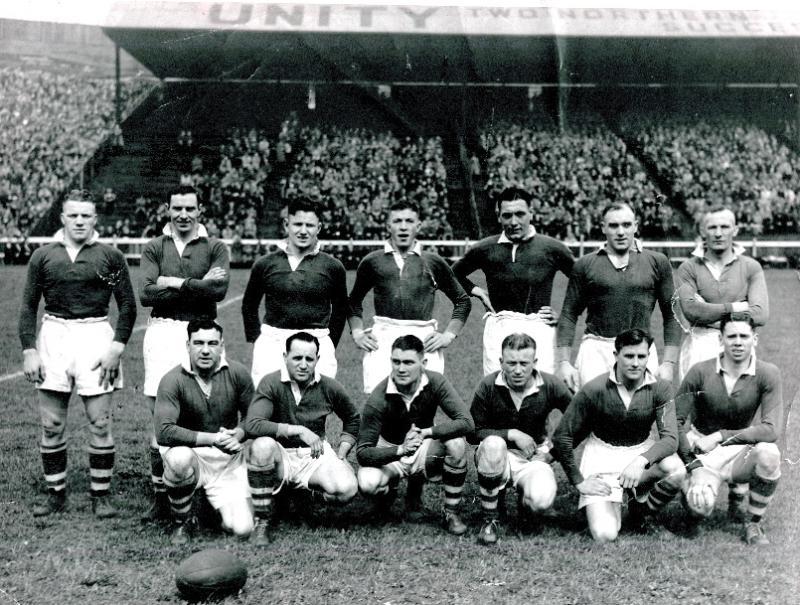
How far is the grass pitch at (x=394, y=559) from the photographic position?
370cm

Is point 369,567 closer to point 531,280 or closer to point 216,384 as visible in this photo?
point 216,384

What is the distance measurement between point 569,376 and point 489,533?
1153 mm

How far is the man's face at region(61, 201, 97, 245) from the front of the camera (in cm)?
483

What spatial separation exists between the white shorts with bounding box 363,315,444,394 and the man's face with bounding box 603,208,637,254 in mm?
1247

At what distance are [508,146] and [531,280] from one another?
20144 mm

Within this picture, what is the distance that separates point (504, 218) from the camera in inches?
209

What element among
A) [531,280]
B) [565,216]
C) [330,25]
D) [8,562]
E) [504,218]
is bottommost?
[8,562]

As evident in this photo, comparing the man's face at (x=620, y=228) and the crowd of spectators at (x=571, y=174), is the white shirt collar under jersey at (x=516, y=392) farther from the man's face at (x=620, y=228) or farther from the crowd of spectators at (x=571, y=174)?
the crowd of spectators at (x=571, y=174)

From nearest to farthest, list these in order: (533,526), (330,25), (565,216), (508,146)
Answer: (533,526) < (330,25) < (565,216) < (508,146)

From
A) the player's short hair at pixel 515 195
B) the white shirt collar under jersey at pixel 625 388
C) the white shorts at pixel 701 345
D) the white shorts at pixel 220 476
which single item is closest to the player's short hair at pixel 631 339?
the white shirt collar under jersey at pixel 625 388

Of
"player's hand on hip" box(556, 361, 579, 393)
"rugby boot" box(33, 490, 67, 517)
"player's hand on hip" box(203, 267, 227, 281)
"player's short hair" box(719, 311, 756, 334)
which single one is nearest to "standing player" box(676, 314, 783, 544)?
"player's short hair" box(719, 311, 756, 334)

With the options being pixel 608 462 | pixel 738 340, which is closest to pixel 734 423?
pixel 738 340

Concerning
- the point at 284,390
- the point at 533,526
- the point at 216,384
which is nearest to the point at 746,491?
the point at 533,526

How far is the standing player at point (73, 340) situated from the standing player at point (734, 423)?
10.9 ft
